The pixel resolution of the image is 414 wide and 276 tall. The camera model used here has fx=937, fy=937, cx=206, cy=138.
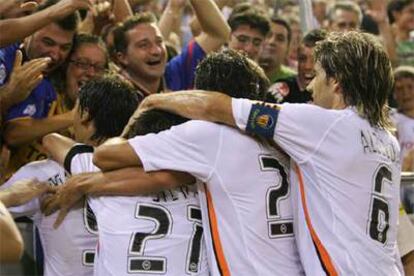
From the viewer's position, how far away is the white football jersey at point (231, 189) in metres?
4.02

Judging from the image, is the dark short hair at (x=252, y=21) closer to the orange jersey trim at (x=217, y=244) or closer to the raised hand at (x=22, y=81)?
the raised hand at (x=22, y=81)

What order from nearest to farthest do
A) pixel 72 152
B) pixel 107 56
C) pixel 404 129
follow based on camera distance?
pixel 72 152, pixel 107 56, pixel 404 129

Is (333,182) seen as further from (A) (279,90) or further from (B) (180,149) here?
(A) (279,90)

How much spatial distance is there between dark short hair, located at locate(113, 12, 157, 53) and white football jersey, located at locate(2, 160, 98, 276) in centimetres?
167

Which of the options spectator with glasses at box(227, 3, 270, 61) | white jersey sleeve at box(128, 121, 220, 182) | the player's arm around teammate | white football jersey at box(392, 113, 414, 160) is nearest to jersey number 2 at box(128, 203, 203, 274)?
the player's arm around teammate

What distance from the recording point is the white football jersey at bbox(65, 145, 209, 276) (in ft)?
13.6

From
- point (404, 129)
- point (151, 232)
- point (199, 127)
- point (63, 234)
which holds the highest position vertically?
point (199, 127)

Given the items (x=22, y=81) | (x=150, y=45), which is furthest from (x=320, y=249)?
(x=150, y=45)

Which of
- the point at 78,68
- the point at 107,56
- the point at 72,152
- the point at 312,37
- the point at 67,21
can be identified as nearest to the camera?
the point at 72,152

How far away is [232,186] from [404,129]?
384cm

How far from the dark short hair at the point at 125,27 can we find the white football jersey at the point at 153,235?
2015mm

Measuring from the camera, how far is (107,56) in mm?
5793

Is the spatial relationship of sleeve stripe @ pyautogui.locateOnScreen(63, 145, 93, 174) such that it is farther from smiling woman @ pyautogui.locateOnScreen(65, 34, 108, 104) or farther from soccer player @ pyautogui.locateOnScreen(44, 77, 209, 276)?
smiling woman @ pyautogui.locateOnScreen(65, 34, 108, 104)

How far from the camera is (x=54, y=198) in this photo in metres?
4.43
